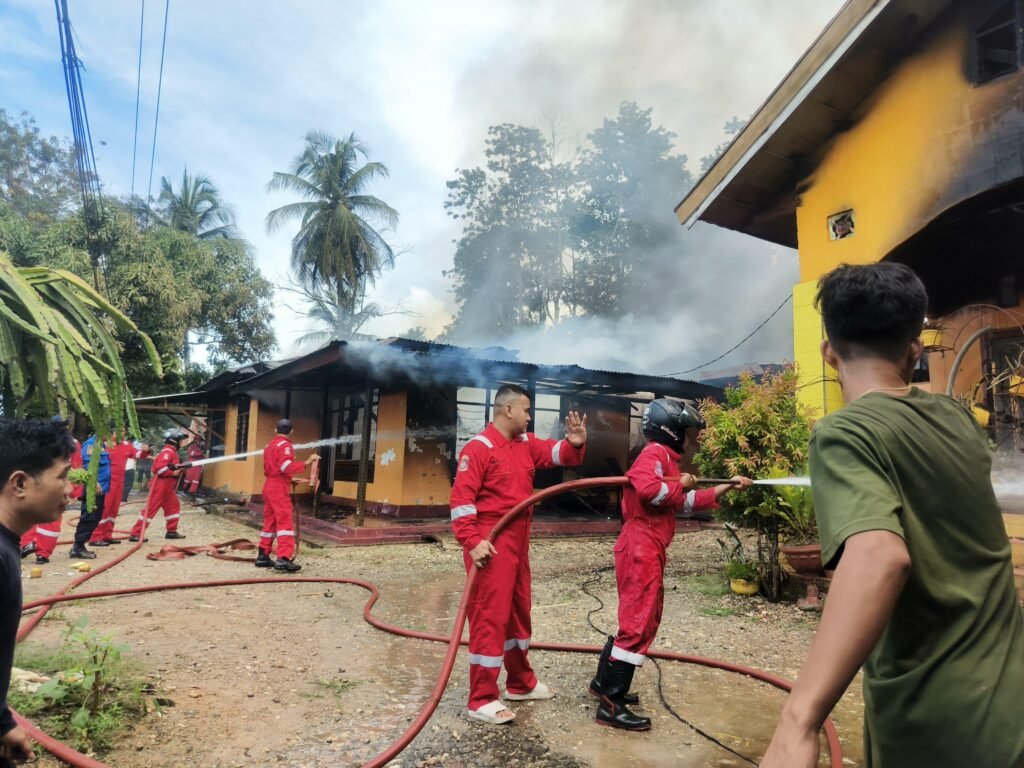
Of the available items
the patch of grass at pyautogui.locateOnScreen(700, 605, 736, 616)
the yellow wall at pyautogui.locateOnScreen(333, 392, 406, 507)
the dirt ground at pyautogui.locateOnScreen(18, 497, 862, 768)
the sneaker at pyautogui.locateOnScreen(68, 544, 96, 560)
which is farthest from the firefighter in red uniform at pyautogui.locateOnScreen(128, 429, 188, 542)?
the patch of grass at pyautogui.locateOnScreen(700, 605, 736, 616)

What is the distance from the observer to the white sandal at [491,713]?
11.4 feet

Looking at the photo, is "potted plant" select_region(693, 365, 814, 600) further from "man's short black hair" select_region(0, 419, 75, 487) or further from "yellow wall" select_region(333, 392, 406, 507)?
"yellow wall" select_region(333, 392, 406, 507)

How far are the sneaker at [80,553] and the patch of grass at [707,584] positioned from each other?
7941 millimetres

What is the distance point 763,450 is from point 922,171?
11.1ft

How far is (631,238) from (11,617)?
30138 mm

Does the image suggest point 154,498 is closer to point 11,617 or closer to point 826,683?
point 11,617

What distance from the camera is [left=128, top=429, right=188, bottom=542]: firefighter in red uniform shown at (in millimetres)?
10093

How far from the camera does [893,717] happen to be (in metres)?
1.16

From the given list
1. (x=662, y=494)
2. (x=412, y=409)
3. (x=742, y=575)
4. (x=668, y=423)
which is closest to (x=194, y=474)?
(x=412, y=409)

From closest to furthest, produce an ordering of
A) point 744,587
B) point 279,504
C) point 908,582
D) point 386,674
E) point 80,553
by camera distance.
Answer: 1. point 908,582
2. point 386,674
3. point 744,587
4. point 279,504
5. point 80,553

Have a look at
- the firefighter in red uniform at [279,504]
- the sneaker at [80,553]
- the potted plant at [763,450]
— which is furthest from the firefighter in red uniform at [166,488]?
the potted plant at [763,450]

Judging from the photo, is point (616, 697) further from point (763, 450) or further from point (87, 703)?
point (763, 450)

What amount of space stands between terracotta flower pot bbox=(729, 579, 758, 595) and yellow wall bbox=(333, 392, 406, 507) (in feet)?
22.9

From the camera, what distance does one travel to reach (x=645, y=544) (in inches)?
147
